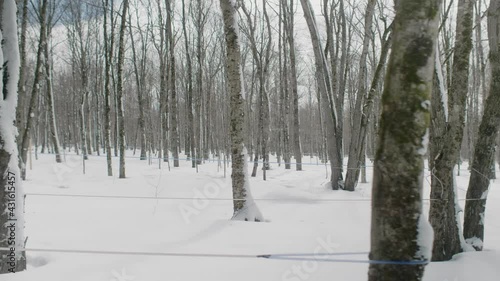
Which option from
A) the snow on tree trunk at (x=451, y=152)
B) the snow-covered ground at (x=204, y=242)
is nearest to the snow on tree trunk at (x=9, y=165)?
the snow-covered ground at (x=204, y=242)

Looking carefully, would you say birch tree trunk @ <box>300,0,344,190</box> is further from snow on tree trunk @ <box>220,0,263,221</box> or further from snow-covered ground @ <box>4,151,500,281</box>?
snow on tree trunk @ <box>220,0,263,221</box>

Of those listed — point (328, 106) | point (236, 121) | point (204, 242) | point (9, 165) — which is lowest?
point (204, 242)

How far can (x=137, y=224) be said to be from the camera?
19.3 ft

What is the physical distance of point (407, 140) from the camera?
2229mm

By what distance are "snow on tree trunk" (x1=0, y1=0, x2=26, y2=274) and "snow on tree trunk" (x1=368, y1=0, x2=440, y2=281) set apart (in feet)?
11.3

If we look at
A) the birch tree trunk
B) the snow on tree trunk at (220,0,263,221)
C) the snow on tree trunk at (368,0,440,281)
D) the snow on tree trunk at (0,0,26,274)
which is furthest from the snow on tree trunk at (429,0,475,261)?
the birch tree trunk

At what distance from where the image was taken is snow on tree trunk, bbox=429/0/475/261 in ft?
14.4

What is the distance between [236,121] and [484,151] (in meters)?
3.64

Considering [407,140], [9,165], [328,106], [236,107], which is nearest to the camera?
[407,140]

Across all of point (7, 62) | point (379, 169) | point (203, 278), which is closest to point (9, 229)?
point (7, 62)

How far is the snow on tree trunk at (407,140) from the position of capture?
7.32ft

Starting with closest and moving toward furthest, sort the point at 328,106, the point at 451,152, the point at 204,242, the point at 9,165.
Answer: the point at 9,165 < the point at 451,152 < the point at 204,242 < the point at 328,106

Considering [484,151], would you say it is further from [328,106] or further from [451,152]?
[328,106]

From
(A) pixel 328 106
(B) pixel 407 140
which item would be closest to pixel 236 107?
(B) pixel 407 140
